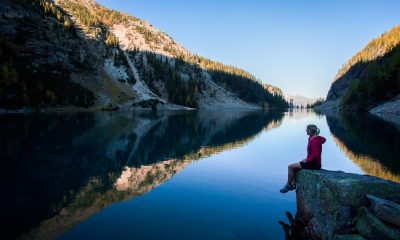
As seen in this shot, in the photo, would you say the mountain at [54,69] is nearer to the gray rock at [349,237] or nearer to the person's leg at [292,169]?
the person's leg at [292,169]

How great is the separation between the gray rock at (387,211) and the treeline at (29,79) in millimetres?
99898

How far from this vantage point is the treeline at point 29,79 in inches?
3730

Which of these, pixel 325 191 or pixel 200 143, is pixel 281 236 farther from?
pixel 200 143

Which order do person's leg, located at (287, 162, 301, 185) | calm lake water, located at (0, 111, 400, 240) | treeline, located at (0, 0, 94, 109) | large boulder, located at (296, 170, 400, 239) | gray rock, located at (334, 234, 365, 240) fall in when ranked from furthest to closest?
1. treeline, located at (0, 0, 94, 109)
2. person's leg, located at (287, 162, 301, 185)
3. calm lake water, located at (0, 111, 400, 240)
4. large boulder, located at (296, 170, 400, 239)
5. gray rock, located at (334, 234, 365, 240)

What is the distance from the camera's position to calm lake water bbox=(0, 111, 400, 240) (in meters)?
14.6

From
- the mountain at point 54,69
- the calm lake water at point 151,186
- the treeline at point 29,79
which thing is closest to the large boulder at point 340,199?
the calm lake water at point 151,186

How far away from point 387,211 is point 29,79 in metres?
120

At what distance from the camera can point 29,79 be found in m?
110

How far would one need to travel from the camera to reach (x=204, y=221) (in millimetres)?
15703

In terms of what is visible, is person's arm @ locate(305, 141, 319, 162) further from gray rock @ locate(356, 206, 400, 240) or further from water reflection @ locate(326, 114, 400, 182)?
water reflection @ locate(326, 114, 400, 182)

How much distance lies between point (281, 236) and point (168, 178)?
12234mm

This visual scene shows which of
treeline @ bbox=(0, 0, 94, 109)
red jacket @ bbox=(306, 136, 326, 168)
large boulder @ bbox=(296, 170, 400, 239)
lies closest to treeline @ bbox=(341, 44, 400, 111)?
treeline @ bbox=(0, 0, 94, 109)

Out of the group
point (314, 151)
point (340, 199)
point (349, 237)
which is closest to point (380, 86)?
point (314, 151)

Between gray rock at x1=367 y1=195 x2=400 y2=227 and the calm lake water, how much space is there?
4.69 m
